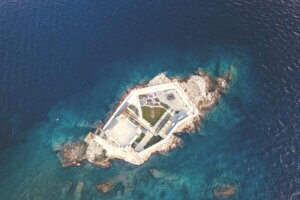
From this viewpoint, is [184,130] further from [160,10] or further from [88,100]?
[160,10]

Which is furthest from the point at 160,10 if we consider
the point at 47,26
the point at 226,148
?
the point at 226,148

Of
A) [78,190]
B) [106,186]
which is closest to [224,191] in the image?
[106,186]

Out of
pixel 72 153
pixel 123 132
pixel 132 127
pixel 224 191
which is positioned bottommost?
pixel 224 191

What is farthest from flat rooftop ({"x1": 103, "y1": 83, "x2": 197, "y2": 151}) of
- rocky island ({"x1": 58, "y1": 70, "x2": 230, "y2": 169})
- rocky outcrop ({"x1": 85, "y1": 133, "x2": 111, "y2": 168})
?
→ rocky outcrop ({"x1": 85, "y1": 133, "x2": 111, "y2": 168})

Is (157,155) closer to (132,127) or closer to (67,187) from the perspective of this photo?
(132,127)

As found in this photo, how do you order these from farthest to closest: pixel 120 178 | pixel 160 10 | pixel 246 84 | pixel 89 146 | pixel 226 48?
pixel 160 10 < pixel 226 48 < pixel 246 84 < pixel 89 146 < pixel 120 178

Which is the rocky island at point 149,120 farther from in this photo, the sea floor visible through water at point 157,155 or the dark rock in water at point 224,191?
the dark rock in water at point 224,191
